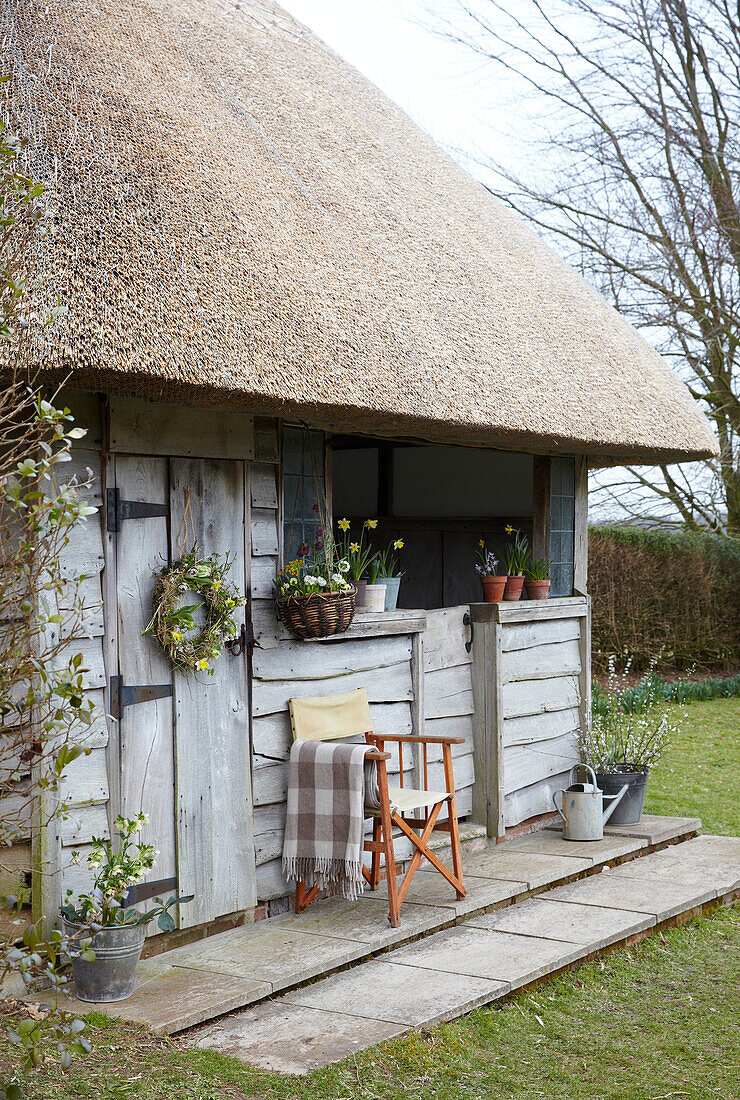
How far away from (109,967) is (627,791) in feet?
11.2

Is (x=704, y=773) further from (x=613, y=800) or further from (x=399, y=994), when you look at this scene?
(x=399, y=994)

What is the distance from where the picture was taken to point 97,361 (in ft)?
10.8

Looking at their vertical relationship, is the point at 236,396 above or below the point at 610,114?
below

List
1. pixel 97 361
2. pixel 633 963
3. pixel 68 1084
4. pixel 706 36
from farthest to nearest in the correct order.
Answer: pixel 706 36 → pixel 633 963 → pixel 97 361 → pixel 68 1084

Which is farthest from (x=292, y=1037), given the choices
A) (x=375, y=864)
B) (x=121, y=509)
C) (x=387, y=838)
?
(x=121, y=509)

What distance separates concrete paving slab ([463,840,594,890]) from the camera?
503cm

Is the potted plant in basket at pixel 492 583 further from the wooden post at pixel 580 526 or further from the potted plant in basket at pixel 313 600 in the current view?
the potted plant in basket at pixel 313 600

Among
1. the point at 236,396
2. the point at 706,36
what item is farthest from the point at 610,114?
the point at 236,396

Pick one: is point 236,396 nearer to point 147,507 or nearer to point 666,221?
point 147,507

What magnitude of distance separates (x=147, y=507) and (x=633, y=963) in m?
2.50

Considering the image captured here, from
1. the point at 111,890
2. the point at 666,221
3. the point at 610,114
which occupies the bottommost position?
the point at 111,890

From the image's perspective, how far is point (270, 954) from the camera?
394 cm

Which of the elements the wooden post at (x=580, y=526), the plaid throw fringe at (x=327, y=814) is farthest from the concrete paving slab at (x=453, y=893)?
the wooden post at (x=580, y=526)

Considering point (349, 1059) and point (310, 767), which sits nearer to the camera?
point (349, 1059)
